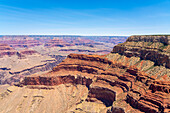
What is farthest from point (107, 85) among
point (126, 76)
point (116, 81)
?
point (126, 76)

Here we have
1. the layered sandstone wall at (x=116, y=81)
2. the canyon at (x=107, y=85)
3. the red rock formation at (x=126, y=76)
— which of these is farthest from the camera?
the canyon at (x=107, y=85)

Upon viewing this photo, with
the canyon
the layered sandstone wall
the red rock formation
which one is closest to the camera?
the layered sandstone wall

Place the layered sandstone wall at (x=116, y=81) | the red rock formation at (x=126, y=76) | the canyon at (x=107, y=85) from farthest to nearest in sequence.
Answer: the canyon at (x=107, y=85)
the red rock formation at (x=126, y=76)
the layered sandstone wall at (x=116, y=81)

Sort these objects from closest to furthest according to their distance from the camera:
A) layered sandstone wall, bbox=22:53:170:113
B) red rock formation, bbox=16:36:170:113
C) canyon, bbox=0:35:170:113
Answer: layered sandstone wall, bbox=22:53:170:113 < red rock formation, bbox=16:36:170:113 < canyon, bbox=0:35:170:113

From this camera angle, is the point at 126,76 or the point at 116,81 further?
the point at 116,81

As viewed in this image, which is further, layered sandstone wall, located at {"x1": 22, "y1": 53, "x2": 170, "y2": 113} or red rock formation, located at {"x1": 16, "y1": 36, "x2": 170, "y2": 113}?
red rock formation, located at {"x1": 16, "y1": 36, "x2": 170, "y2": 113}

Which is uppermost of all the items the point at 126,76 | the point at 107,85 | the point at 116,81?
the point at 126,76

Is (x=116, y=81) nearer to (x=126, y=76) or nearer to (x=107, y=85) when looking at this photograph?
(x=126, y=76)

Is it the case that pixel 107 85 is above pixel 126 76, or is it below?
below

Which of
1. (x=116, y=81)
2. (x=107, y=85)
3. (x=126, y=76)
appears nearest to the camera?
(x=126, y=76)

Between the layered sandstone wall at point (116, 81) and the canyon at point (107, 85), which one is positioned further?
the canyon at point (107, 85)
